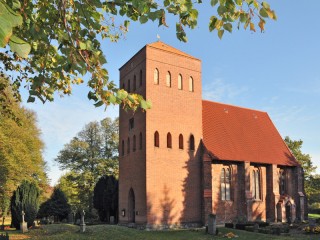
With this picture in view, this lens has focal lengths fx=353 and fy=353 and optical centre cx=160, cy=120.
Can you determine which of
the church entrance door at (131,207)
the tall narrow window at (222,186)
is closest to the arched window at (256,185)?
the tall narrow window at (222,186)

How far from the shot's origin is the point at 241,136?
32688 mm

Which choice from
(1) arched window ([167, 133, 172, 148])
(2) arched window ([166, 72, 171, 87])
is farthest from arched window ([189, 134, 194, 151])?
(2) arched window ([166, 72, 171, 87])

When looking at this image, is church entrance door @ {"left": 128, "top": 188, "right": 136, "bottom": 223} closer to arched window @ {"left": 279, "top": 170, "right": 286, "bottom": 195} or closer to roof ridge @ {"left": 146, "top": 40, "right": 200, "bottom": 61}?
roof ridge @ {"left": 146, "top": 40, "right": 200, "bottom": 61}

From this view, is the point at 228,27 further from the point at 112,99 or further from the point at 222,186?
the point at 222,186

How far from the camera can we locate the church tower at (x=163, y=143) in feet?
86.2

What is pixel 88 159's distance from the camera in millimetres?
46188

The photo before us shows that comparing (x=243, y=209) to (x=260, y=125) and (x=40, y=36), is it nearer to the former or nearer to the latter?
(x=260, y=125)

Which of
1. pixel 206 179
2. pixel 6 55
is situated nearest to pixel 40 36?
pixel 6 55

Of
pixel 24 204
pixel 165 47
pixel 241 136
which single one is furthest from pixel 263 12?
pixel 24 204

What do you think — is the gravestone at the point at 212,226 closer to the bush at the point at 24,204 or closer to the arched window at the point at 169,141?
the arched window at the point at 169,141

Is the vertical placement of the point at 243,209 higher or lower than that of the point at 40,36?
lower

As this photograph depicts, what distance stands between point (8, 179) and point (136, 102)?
32.5 m

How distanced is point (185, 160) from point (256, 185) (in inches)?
320

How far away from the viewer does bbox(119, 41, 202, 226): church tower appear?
86.2 feet
